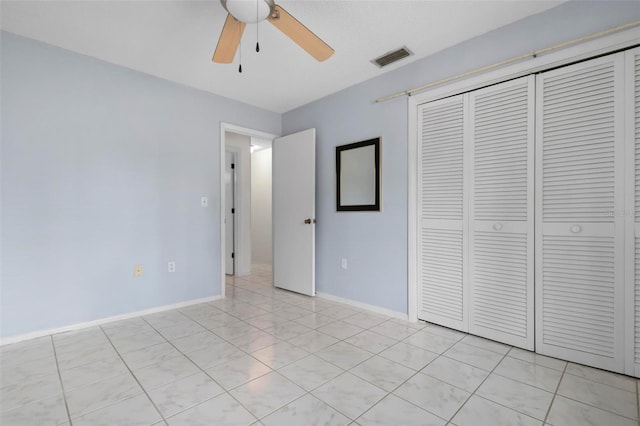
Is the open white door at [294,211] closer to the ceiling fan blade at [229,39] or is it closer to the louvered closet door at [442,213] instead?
the louvered closet door at [442,213]

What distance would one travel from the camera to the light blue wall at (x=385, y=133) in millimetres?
2047

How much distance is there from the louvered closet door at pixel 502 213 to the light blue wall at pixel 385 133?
1.11ft

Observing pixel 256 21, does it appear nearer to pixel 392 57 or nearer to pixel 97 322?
pixel 392 57

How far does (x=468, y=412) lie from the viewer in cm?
151

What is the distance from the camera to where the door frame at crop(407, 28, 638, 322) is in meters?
1.88

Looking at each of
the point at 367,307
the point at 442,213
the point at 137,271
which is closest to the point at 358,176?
the point at 442,213

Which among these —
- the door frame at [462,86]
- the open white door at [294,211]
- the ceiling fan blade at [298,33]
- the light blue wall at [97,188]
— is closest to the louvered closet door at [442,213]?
the door frame at [462,86]

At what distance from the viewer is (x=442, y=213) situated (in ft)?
8.61

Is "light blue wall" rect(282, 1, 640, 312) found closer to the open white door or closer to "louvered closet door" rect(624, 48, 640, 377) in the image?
the open white door

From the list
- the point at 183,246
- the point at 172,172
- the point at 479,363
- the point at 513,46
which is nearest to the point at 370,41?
the point at 513,46

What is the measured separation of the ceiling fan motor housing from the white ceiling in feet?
1.42

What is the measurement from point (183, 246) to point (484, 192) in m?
3.00

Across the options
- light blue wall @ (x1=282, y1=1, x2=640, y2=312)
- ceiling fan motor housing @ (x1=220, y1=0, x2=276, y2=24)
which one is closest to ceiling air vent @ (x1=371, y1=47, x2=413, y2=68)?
light blue wall @ (x1=282, y1=1, x2=640, y2=312)

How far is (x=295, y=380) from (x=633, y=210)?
227cm
